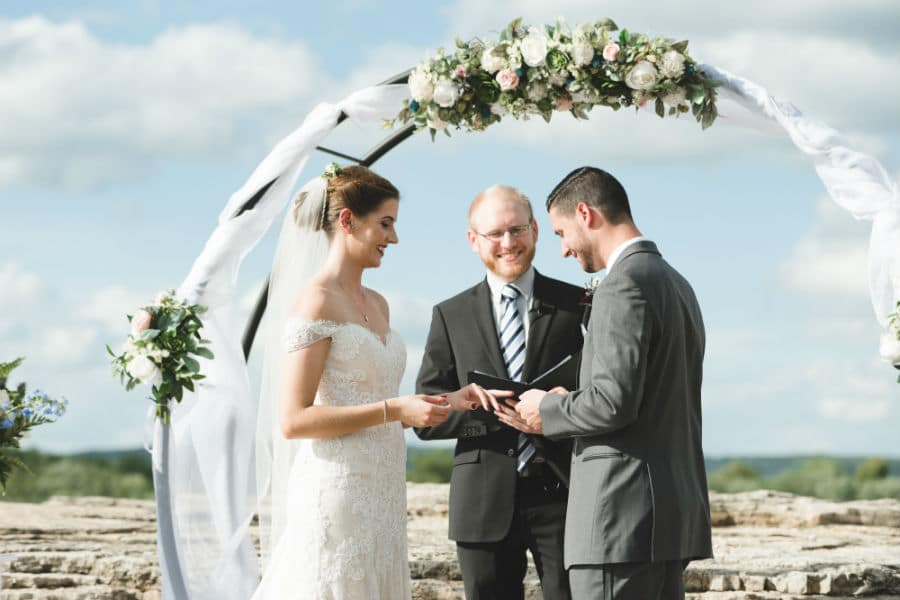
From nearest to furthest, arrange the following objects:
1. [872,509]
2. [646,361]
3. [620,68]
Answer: [646,361]
[620,68]
[872,509]

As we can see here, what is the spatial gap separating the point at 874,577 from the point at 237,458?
180 inches

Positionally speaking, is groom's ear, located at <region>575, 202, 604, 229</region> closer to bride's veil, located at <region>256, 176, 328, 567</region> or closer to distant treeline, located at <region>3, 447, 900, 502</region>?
bride's veil, located at <region>256, 176, 328, 567</region>

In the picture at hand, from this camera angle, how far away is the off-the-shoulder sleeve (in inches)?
162

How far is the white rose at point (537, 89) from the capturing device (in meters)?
5.59

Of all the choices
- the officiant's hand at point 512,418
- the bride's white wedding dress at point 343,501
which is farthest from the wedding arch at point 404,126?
the officiant's hand at point 512,418

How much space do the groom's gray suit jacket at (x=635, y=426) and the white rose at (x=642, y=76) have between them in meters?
1.96

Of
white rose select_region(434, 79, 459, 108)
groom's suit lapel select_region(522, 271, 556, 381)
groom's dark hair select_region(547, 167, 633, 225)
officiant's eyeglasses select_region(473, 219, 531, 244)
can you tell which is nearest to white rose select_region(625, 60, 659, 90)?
white rose select_region(434, 79, 459, 108)

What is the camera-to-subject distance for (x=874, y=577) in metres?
7.38

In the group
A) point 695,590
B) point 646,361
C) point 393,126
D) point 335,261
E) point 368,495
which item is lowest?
point 695,590

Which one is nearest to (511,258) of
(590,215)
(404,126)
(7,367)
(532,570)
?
(590,215)

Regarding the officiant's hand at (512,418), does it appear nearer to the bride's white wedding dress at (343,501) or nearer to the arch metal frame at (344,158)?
the bride's white wedding dress at (343,501)

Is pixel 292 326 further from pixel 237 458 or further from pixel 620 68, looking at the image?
pixel 620 68

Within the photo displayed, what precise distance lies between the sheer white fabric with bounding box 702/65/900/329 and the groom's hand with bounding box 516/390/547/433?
218 centimetres

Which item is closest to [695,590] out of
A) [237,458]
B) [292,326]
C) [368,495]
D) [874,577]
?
[874,577]
